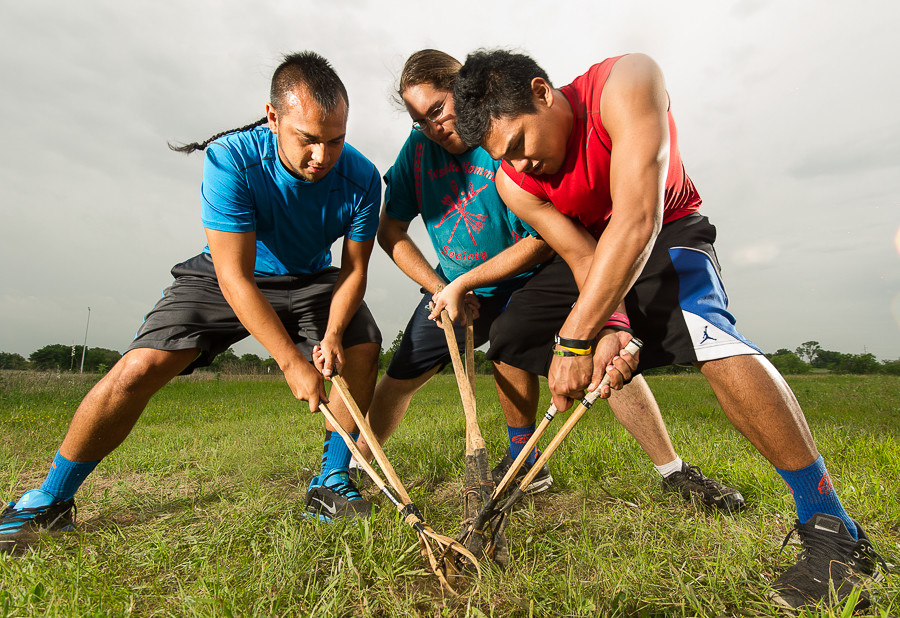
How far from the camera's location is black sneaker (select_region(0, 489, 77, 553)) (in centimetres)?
230

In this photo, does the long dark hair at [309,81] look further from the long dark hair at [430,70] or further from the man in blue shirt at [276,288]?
the long dark hair at [430,70]

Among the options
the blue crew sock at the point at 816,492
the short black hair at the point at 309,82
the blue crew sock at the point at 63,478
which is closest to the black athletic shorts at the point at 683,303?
the blue crew sock at the point at 816,492

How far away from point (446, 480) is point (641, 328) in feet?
5.40

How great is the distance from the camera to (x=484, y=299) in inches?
129

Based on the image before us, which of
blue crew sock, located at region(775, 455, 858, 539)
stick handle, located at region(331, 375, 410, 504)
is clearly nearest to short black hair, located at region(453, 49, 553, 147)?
stick handle, located at region(331, 375, 410, 504)

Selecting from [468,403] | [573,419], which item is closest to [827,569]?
[573,419]

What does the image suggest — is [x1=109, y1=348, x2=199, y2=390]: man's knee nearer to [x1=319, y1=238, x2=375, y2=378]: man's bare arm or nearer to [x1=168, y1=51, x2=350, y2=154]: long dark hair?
[x1=319, y1=238, x2=375, y2=378]: man's bare arm

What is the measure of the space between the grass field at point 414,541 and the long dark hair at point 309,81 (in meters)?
1.93

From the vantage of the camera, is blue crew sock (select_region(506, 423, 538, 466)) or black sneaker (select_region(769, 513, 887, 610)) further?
blue crew sock (select_region(506, 423, 538, 466))

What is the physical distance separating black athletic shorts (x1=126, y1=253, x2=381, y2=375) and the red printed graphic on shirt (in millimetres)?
787

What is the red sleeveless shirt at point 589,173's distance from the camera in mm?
2119

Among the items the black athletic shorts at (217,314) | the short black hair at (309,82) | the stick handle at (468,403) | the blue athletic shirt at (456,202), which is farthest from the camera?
the blue athletic shirt at (456,202)

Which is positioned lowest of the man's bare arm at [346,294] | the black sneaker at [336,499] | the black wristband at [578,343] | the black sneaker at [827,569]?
the black sneaker at [827,569]

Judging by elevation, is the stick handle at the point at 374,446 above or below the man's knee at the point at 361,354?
below
